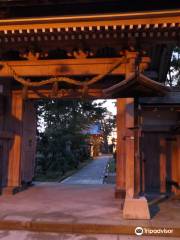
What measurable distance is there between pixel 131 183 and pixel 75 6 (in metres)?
5.47

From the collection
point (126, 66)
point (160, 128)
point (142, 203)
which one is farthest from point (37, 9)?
point (142, 203)

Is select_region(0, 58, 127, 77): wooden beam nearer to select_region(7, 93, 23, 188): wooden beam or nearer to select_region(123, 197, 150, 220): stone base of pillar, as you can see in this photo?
select_region(7, 93, 23, 188): wooden beam

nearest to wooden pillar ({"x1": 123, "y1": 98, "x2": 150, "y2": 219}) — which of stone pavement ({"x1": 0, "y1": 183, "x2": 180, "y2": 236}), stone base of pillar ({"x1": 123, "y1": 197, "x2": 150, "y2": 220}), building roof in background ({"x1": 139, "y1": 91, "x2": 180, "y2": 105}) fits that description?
stone base of pillar ({"x1": 123, "y1": 197, "x2": 150, "y2": 220})

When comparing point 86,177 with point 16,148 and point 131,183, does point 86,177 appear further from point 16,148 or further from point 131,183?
point 131,183

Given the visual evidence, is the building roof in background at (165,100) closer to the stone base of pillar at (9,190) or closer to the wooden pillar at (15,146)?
the wooden pillar at (15,146)

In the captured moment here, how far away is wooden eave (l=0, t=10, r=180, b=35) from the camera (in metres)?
8.69

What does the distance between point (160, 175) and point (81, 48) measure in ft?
17.2

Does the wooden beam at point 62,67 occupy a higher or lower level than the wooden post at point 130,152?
higher

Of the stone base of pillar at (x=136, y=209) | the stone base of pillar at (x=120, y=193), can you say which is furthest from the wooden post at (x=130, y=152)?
the stone base of pillar at (x=120, y=193)

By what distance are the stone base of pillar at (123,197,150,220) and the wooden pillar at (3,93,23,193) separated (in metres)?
5.42

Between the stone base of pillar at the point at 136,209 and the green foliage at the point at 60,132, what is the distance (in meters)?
13.1

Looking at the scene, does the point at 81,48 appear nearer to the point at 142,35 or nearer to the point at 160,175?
the point at 142,35

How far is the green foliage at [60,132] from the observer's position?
2302 centimetres

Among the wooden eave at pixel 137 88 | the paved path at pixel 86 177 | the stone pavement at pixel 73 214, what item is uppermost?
the wooden eave at pixel 137 88
